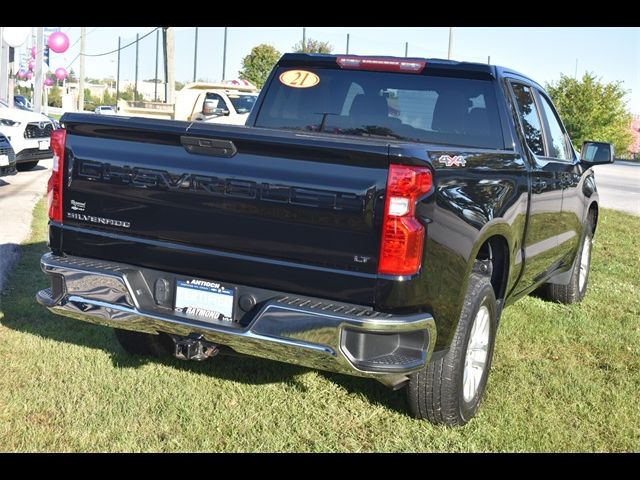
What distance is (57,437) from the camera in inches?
147

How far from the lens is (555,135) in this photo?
6.00 metres

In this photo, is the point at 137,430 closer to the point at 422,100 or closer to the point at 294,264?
the point at 294,264

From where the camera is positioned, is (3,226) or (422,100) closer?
(422,100)

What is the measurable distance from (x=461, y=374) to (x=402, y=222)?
1055 mm

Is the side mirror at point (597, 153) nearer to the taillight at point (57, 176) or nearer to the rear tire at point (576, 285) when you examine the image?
the rear tire at point (576, 285)

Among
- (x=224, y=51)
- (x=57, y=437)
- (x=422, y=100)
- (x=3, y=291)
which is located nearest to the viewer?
(x=57, y=437)

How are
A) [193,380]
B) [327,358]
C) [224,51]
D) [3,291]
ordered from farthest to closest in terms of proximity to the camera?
[224,51] < [3,291] < [193,380] < [327,358]

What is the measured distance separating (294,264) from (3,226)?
258 inches

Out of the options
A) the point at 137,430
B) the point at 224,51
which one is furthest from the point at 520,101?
the point at 224,51

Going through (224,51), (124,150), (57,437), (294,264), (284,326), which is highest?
(224,51)

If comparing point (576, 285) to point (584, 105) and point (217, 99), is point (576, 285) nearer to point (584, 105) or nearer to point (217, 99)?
point (217, 99)

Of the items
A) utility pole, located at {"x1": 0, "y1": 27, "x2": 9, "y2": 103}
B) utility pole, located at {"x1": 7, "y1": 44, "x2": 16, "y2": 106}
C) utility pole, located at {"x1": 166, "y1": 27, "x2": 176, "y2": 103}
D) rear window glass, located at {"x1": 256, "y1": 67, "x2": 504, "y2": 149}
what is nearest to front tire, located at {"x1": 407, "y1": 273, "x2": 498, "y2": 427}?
rear window glass, located at {"x1": 256, "y1": 67, "x2": 504, "y2": 149}

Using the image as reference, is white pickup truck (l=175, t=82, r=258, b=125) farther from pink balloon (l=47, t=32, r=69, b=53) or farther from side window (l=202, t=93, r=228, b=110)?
pink balloon (l=47, t=32, r=69, b=53)

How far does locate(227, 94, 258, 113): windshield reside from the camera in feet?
59.5
